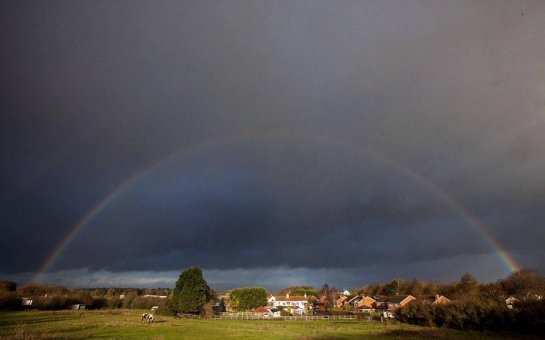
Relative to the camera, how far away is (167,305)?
88312 millimetres

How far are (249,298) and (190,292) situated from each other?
24.3m

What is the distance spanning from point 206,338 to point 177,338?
257cm

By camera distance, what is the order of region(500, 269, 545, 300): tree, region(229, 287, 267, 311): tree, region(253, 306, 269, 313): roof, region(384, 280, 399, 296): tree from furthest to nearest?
region(384, 280, 399, 296): tree → region(229, 287, 267, 311): tree → region(253, 306, 269, 313): roof → region(500, 269, 545, 300): tree

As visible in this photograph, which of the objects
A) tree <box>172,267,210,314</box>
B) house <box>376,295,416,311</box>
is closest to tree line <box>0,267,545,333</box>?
tree <box>172,267,210,314</box>

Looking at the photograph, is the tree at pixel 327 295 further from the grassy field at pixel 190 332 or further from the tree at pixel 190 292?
the grassy field at pixel 190 332

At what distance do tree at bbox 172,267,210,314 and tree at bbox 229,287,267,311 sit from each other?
19.0 m

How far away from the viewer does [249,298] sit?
101 metres

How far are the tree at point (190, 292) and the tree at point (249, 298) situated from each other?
18998 mm

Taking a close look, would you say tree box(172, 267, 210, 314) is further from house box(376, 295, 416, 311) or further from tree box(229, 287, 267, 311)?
house box(376, 295, 416, 311)

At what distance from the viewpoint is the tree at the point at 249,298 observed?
100312mm

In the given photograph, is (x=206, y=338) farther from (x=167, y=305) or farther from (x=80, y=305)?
(x=80, y=305)

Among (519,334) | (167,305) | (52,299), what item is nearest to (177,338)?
(519,334)

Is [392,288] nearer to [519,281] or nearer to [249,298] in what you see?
[519,281]

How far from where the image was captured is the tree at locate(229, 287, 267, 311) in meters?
100
